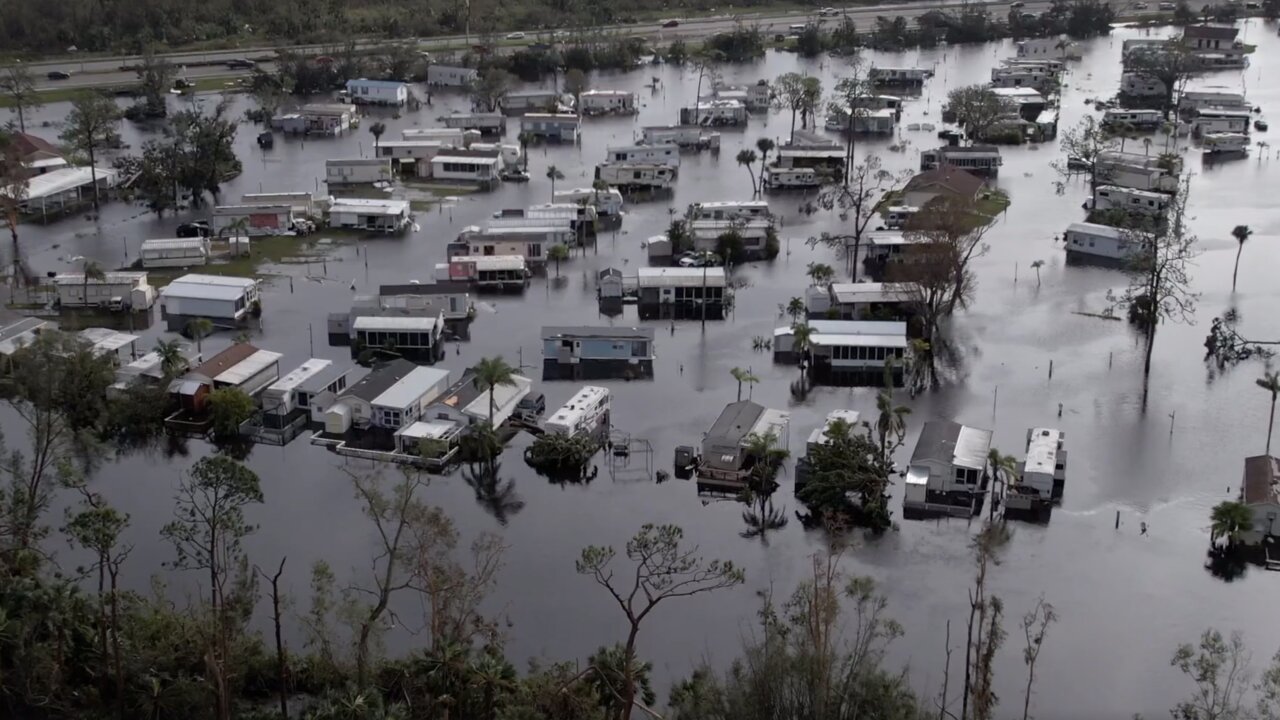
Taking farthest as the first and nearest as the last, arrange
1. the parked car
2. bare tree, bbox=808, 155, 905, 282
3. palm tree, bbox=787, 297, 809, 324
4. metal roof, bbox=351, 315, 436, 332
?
1. the parked car
2. bare tree, bbox=808, 155, 905, 282
3. palm tree, bbox=787, 297, 809, 324
4. metal roof, bbox=351, 315, 436, 332

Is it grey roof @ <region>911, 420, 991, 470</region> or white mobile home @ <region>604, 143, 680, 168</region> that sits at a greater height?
white mobile home @ <region>604, 143, 680, 168</region>

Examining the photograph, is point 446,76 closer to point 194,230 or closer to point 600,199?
point 600,199

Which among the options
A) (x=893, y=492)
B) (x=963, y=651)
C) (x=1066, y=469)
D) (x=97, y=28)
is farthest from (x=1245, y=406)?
(x=97, y=28)

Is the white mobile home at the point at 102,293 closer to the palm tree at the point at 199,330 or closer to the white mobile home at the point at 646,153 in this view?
the palm tree at the point at 199,330

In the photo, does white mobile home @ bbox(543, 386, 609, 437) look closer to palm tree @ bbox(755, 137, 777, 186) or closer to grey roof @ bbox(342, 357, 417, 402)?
grey roof @ bbox(342, 357, 417, 402)

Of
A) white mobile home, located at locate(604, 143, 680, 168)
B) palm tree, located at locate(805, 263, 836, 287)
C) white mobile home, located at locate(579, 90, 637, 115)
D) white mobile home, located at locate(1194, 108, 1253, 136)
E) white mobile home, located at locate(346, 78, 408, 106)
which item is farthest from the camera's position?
white mobile home, located at locate(346, 78, 408, 106)

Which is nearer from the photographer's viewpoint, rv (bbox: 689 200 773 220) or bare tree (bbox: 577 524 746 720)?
bare tree (bbox: 577 524 746 720)

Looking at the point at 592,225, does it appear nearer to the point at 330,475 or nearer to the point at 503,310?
the point at 503,310

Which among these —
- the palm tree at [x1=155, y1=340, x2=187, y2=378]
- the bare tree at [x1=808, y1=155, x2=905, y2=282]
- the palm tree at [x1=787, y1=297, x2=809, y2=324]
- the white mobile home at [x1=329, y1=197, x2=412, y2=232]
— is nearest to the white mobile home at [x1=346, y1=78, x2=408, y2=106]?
the white mobile home at [x1=329, y1=197, x2=412, y2=232]
